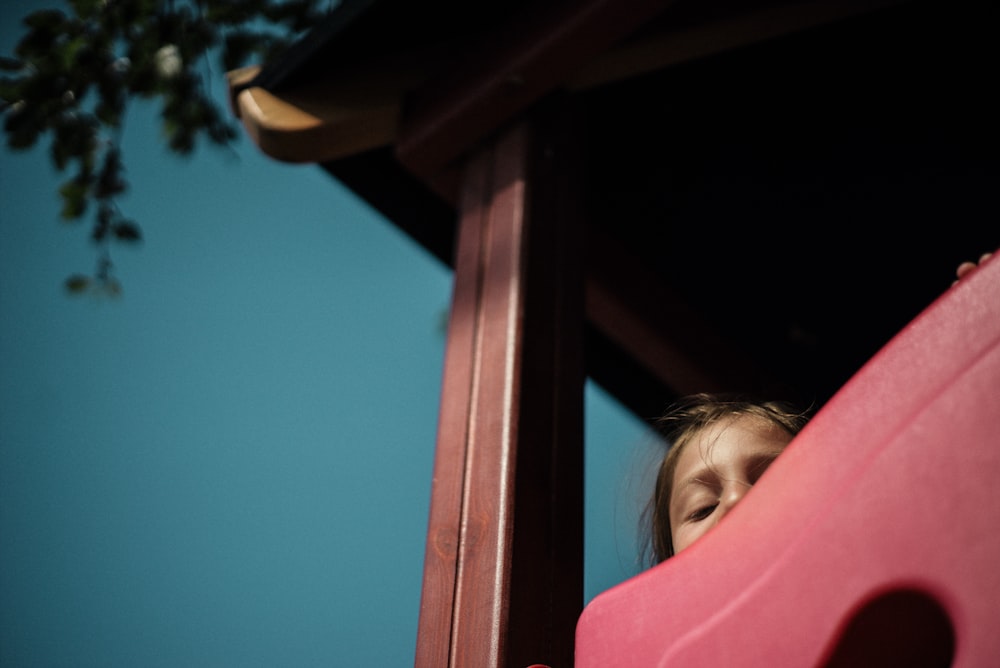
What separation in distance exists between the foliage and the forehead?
1.23m

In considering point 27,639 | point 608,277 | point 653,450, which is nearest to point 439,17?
point 608,277

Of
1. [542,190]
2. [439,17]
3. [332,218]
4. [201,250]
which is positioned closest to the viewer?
[542,190]

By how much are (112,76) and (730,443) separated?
1.40 metres

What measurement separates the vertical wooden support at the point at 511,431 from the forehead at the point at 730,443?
0.42 ft

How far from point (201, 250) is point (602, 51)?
2040 millimetres

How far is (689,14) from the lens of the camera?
1.18 meters

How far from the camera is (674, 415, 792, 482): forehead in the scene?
912 millimetres

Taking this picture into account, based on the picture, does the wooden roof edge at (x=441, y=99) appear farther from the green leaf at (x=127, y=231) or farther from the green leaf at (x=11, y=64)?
the green leaf at (x=127, y=231)

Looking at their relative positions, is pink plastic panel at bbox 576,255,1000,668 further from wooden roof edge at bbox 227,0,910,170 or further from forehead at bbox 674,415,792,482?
wooden roof edge at bbox 227,0,910,170

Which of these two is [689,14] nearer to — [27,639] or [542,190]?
[542,190]

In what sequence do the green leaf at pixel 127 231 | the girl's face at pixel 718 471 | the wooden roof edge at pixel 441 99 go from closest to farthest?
the girl's face at pixel 718 471 → the wooden roof edge at pixel 441 99 → the green leaf at pixel 127 231

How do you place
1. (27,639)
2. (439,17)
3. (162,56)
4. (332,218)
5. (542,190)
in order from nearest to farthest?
(542,190), (439,17), (27,639), (162,56), (332,218)

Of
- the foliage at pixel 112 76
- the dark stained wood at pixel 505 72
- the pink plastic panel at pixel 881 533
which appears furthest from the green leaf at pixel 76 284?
the pink plastic panel at pixel 881 533

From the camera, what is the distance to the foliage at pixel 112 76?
1566 mm
